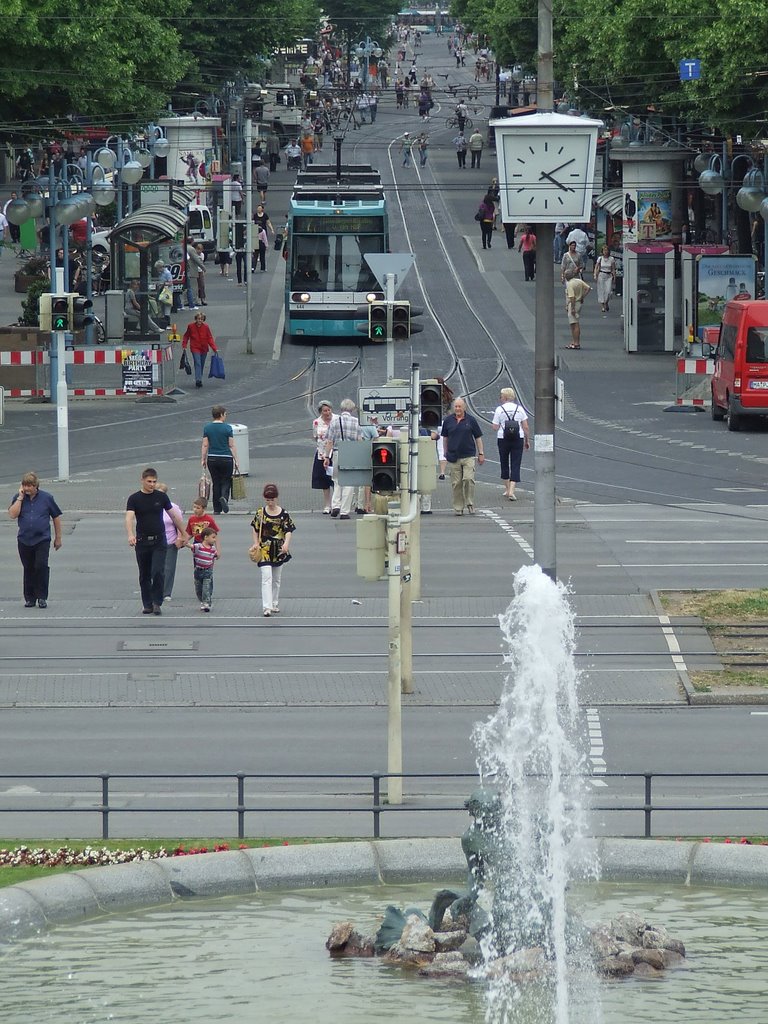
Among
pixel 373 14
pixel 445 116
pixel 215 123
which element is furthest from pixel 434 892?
pixel 373 14

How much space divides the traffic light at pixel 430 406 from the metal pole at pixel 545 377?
168cm

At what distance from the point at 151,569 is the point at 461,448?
6.55 m

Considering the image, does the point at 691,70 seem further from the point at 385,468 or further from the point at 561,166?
the point at 385,468

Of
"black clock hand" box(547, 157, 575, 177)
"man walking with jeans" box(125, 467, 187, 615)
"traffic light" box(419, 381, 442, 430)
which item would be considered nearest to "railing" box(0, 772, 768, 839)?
"traffic light" box(419, 381, 442, 430)

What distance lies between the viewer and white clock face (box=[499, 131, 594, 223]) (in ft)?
54.3

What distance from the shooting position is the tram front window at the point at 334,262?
46.5 meters

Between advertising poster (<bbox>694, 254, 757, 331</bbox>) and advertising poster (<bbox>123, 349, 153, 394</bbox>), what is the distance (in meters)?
11.4

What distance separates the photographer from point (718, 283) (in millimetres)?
41469

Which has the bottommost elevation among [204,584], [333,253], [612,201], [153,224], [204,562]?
[204,584]

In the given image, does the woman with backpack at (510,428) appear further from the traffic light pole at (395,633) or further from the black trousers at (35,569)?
the traffic light pole at (395,633)

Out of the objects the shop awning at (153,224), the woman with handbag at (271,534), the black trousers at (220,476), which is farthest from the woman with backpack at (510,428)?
the shop awning at (153,224)

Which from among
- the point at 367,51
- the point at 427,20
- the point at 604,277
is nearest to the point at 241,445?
the point at 604,277

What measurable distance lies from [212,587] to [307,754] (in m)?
6.43

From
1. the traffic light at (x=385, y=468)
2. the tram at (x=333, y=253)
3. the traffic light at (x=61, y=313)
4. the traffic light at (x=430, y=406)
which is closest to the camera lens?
the traffic light at (x=385, y=468)
